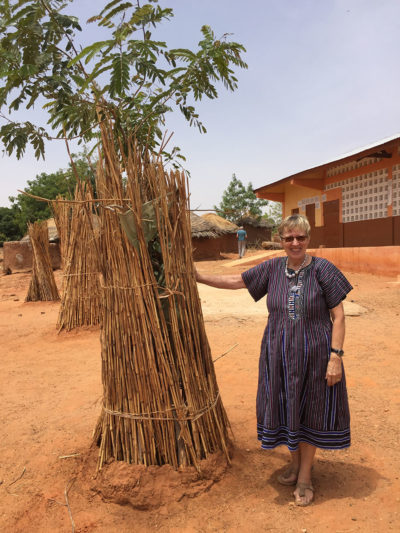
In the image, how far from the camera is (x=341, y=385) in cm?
189

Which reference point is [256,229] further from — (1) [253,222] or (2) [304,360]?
(2) [304,360]

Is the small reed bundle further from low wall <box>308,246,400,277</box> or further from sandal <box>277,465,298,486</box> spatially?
sandal <box>277,465,298,486</box>

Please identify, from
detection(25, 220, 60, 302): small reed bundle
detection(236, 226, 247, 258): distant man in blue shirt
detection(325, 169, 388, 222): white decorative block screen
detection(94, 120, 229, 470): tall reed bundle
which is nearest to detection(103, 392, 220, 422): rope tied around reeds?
detection(94, 120, 229, 470): tall reed bundle

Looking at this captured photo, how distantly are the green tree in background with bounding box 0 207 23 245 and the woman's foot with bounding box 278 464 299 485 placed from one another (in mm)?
25878

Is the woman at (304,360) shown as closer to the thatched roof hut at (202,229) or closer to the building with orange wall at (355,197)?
the building with orange wall at (355,197)

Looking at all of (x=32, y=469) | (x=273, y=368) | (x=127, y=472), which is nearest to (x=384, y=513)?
(x=273, y=368)

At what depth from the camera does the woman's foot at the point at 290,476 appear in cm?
201

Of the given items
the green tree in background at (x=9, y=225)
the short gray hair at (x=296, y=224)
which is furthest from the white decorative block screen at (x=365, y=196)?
the green tree in background at (x=9, y=225)

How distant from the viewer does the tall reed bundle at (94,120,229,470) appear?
189 centimetres

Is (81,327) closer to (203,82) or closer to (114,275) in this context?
(114,275)

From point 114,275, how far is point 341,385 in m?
1.17

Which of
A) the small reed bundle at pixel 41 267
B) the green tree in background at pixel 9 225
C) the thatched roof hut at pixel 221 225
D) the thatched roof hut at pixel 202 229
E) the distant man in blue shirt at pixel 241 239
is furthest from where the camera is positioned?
the green tree in background at pixel 9 225

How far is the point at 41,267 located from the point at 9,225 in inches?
777

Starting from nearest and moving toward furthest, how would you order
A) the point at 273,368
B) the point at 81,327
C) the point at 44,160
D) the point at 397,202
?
1. the point at 273,368
2. the point at 44,160
3. the point at 81,327
4. the point at 397,202
